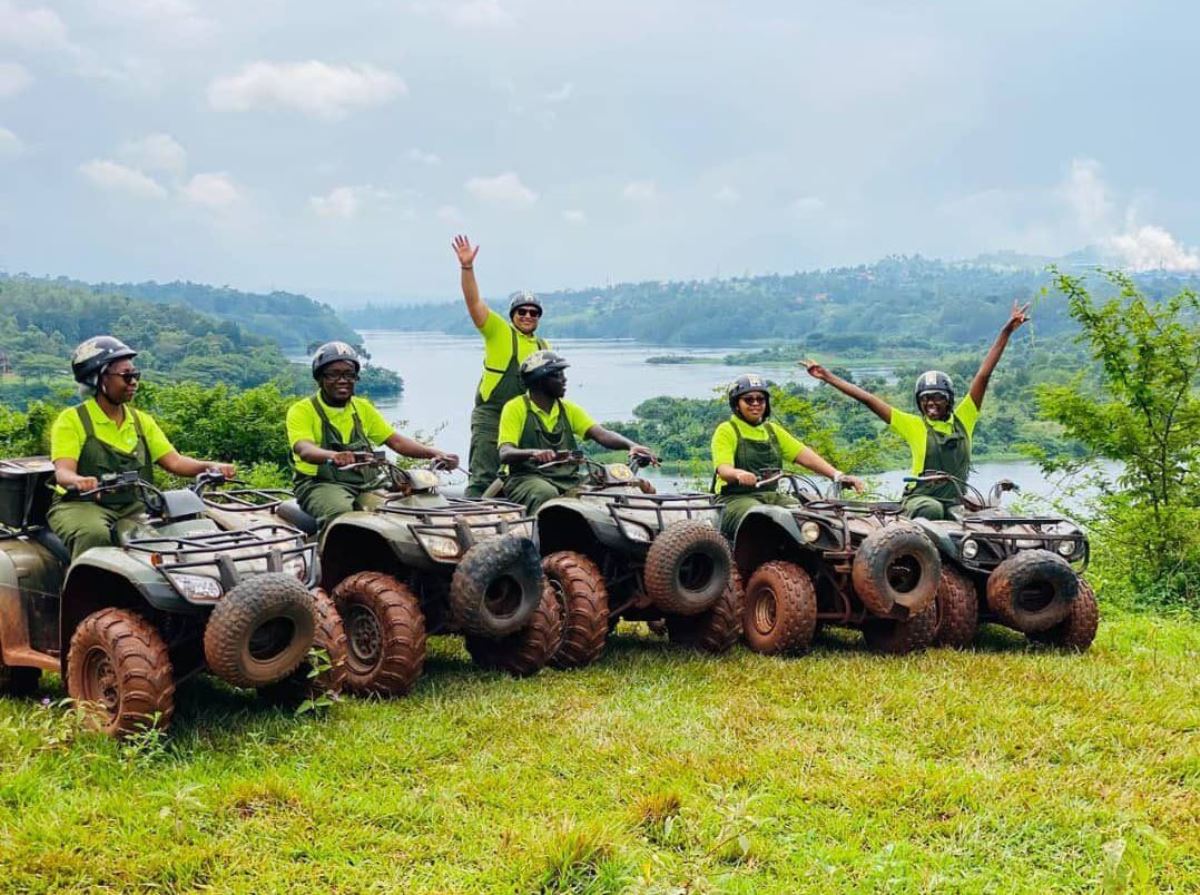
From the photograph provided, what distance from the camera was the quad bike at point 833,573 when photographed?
7.83m

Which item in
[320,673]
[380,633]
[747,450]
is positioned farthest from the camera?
[747,450]

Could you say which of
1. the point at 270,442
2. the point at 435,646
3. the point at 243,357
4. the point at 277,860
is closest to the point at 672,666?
the point at 435,646

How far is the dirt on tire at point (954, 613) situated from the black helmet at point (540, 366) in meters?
3.05

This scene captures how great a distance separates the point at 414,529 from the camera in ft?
23.6

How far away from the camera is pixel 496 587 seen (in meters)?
7.22

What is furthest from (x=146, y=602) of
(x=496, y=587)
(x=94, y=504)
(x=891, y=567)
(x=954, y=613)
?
(x=954, y=613)

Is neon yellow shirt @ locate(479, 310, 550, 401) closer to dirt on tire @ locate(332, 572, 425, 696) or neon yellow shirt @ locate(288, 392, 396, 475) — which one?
neon yellow shirt @ locate(288, 392, 396, 475)

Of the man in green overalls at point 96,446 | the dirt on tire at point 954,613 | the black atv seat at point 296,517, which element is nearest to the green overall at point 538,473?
the black atv seat at point 296,517

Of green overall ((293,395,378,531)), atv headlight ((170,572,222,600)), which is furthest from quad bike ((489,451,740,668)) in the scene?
atv headlight ((170,572,222,600))

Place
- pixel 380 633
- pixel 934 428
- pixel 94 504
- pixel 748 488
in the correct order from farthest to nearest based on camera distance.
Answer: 1. pixel 934 428
2. pixel 748 488
3. pixel 380 633
4. pixel 94 504

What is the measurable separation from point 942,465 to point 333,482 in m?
4.60

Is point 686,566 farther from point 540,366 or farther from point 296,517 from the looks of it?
point 296,517

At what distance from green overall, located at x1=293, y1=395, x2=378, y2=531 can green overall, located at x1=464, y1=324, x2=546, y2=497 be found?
1.50 meters

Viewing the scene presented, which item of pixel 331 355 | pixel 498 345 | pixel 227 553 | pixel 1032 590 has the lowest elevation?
pixel 1032 590
